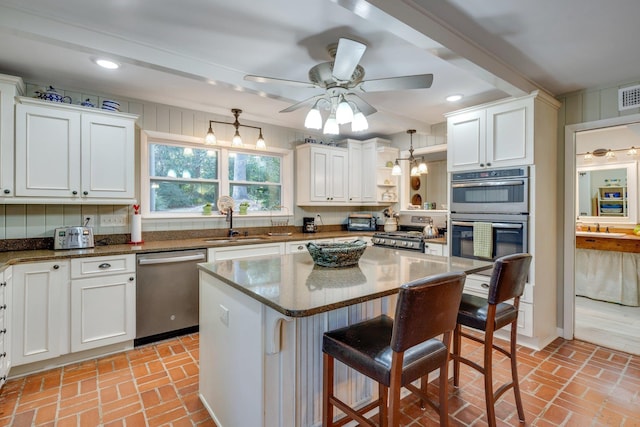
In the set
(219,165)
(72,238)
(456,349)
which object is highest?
(219,165)

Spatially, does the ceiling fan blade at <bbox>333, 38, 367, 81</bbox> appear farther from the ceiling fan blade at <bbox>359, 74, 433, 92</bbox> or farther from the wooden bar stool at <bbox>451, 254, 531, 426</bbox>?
the wooden bar stool at <bbox>451, 254, 531, 426</bbox>

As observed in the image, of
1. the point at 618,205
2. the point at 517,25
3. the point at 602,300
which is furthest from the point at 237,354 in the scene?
the point at 618,205

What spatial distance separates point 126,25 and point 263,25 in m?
0.85

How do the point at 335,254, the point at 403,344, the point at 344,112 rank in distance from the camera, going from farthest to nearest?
the point at 344,112, the point at 335,254, the point at 403,344

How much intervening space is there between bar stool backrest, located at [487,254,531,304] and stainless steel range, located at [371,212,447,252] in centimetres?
193

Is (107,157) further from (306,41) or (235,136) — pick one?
(306,41)

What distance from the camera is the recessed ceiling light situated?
246 cm

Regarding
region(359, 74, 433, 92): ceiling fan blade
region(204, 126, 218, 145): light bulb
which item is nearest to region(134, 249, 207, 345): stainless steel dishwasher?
region(204, 126, 218, 145): light bulb

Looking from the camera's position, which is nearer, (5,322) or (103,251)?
(5,322)

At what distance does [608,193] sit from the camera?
194 inches

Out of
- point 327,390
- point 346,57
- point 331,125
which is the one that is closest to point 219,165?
point 331,125

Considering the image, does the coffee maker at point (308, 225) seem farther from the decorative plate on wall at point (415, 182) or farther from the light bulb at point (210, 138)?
the light bulb at point (210, 138)

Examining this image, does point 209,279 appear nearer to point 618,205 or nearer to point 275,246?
point 275,246

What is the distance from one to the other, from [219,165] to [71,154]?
1.55 m
